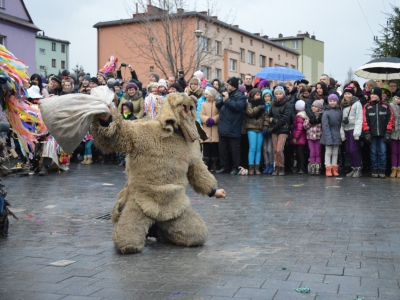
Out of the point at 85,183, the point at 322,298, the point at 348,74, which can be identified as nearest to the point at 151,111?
the point at 85,183

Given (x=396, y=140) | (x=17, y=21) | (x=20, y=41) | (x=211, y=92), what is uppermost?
(x=17, y=21)

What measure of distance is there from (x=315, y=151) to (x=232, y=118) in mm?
2126

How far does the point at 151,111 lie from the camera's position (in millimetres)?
14641

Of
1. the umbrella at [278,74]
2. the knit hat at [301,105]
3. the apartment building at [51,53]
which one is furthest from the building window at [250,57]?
the knit hat at [301,105]

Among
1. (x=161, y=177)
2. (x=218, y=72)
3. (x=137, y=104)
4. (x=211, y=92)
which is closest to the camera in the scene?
(x=161, y=177)

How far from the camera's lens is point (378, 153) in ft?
41.9

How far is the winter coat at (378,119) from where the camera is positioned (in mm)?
12469

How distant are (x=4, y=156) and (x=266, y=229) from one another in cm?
327

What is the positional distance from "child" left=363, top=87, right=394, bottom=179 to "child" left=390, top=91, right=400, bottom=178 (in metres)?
0.13

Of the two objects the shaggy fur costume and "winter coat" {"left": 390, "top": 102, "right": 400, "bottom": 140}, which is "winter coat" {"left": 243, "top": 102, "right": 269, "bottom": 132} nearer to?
"winter coat" {"left": 390, "top": 102, "right": 400, "bottom": 140}

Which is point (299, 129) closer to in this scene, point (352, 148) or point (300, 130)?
point (300, 130)

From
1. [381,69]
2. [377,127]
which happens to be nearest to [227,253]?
[377,127]

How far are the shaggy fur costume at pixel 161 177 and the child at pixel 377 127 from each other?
7595mm

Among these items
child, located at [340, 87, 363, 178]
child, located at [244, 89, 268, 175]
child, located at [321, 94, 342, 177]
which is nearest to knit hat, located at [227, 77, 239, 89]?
child, located at [244, 89, 268, 175]
